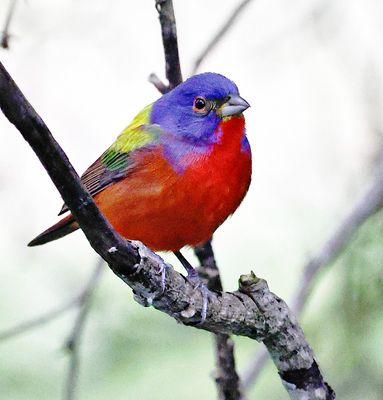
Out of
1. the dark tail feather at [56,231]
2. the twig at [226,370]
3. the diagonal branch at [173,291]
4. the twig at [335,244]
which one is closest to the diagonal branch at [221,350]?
the twig at [226,370]

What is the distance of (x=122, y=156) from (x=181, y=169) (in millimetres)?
433

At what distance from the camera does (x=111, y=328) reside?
17.6 ft

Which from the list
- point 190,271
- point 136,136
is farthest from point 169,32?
point 190,271

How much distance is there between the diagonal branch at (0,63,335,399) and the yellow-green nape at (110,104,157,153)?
1.09 metres

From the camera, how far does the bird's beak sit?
434 cm

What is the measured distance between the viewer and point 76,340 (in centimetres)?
424

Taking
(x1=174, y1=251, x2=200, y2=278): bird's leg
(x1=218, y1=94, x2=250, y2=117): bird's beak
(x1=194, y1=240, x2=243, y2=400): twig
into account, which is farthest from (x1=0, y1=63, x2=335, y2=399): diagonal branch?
(x1=218, y1=94, x2=250, y2=117): bird's beak

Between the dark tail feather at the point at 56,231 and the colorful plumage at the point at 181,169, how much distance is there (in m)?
0.29

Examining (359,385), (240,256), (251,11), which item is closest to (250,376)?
(359,385)

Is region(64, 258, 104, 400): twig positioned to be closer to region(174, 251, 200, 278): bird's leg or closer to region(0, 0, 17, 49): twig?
region(174, 251, 200, 278): bird's leg

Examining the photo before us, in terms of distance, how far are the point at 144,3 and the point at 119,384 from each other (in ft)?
10.2

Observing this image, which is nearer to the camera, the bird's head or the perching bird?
the perching bird

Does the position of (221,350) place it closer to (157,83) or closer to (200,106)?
(200,106)

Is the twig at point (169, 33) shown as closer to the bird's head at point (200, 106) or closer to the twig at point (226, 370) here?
the bird's head at point (200, 106)
